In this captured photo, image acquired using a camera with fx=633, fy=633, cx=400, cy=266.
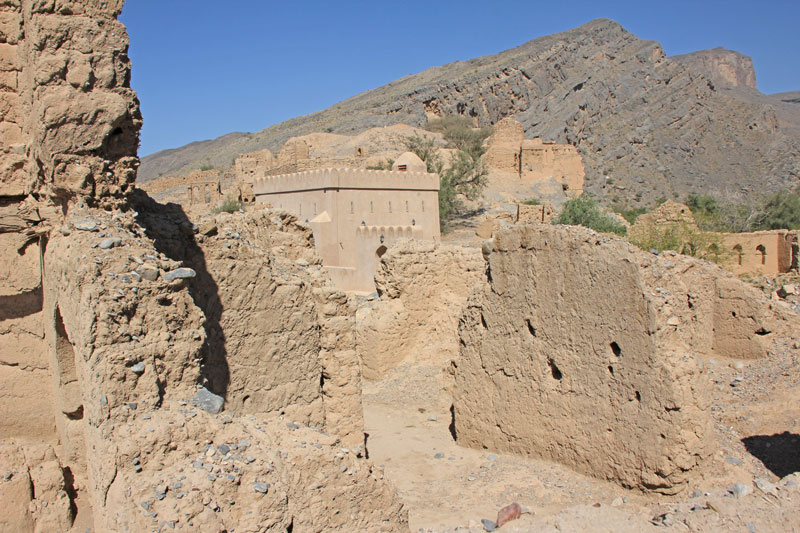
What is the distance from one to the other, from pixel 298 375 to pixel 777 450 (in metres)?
5.52

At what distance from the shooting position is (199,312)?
4.00 metres

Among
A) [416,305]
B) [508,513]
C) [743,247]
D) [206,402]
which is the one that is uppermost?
[206,402]

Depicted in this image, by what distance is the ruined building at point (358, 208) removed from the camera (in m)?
21.3

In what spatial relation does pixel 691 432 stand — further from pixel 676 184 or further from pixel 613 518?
pixel 676 184

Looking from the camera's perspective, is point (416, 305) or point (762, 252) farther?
point (762, 252)

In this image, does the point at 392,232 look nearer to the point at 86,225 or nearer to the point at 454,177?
the point at 454,177

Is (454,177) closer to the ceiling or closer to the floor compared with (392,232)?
closer to the ceiling

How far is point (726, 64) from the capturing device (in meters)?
118

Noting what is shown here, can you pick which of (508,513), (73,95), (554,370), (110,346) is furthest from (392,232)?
(110,346)

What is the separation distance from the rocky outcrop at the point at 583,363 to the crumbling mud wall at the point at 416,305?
3.97 metres

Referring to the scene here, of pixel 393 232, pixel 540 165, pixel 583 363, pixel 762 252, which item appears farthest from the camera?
pixel 540 165

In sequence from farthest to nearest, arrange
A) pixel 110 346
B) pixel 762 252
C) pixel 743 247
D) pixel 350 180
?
1. pixel 350 180
2. pixel 743 247
3. pixel 762 252
4. pixel 110 346

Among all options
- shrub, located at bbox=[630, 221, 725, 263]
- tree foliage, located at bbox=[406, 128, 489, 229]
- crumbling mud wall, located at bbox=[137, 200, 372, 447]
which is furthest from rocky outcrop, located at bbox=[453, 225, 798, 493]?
tree foliage, located at bbox=[406, 128, 489, 229]

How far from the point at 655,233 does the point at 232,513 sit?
1807cm
